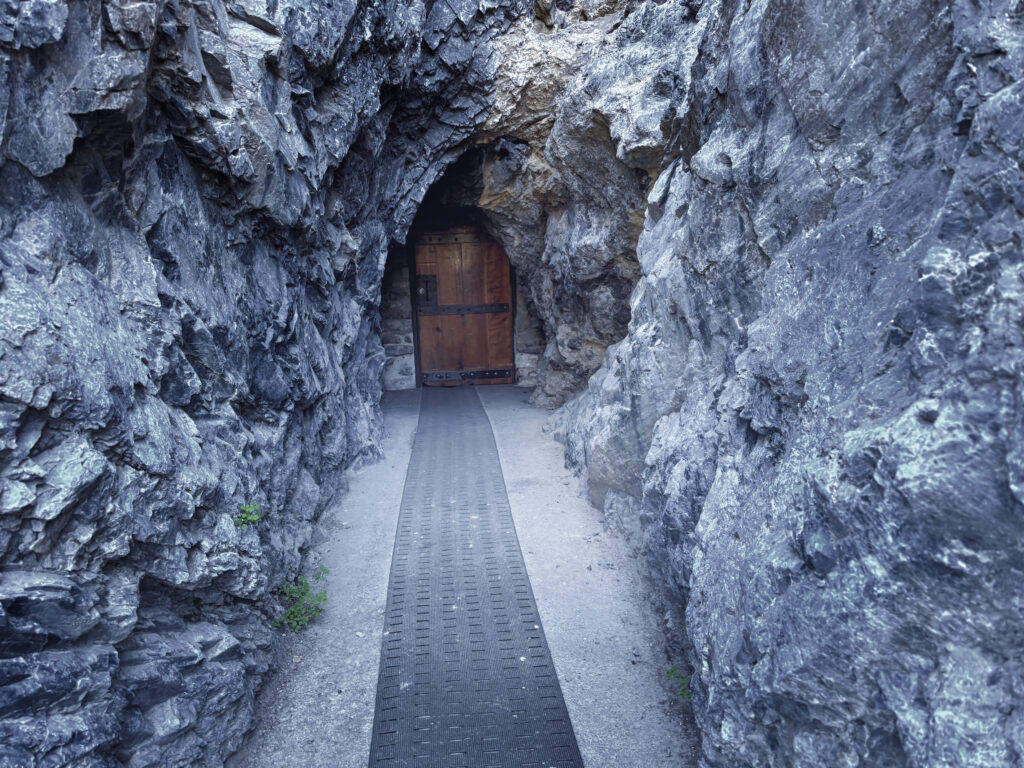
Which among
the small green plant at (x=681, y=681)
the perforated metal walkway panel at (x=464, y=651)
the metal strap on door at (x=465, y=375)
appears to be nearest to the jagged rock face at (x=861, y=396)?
the small green plant at (x=681, y=681)

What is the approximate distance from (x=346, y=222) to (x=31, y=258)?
20.2ft

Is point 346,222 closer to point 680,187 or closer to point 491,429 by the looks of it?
point 491,429

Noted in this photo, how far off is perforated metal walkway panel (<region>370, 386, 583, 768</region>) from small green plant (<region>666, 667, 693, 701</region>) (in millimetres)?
901

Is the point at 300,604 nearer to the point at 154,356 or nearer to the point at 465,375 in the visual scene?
the point at 154,356

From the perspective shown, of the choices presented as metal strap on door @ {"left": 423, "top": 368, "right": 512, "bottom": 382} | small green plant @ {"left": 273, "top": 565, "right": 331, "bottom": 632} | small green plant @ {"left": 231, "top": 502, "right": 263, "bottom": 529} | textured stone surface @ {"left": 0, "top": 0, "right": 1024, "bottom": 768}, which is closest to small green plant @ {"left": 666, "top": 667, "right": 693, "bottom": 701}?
textured stone surface @ {"left": 0, "top": 0, "right": 1024, "bottom": 768}

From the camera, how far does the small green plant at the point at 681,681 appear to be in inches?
191

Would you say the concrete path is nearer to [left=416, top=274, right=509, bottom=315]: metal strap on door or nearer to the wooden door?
the wooden door

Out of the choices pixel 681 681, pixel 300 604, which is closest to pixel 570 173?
pixel 300 604

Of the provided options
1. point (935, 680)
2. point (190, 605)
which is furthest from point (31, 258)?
point (935, 680)

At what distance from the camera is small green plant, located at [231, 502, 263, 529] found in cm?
508

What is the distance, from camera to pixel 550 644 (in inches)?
218

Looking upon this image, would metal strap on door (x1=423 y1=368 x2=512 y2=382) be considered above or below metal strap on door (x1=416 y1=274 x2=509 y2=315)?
below

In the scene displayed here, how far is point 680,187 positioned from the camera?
6.63 metres

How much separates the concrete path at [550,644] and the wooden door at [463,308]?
6.54 m
